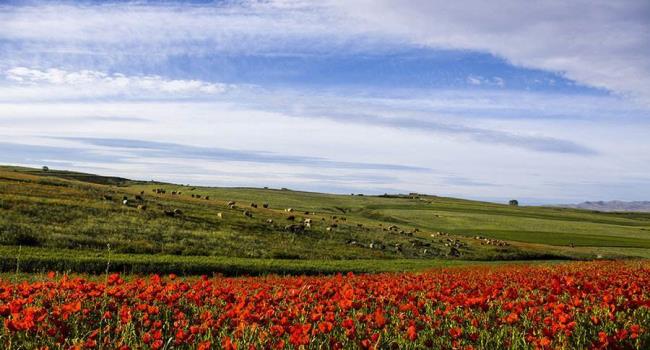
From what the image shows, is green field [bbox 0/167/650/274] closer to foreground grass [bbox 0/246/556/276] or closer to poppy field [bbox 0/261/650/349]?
foreground grass [bbox 0/246/556/276]

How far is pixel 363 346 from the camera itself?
5.70m

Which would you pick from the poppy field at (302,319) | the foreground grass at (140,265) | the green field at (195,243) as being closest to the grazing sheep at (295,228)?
the green field at (195,243)

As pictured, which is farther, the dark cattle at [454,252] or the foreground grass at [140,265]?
the dark cattle at [454,252]

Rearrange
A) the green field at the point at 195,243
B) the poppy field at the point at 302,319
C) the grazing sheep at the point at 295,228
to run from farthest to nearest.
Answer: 1. the grazing sheep at the point at 295,228
2. the green field at the point at 195,243
3. the poppy field at the point at 302,319

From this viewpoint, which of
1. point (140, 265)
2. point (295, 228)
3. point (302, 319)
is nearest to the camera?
point (302, 319)

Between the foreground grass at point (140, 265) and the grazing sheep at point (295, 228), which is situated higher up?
the grazing sheep at point (295, 228)

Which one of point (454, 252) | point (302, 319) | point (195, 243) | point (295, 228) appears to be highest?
point (302, 319)

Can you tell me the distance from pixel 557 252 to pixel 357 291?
56785mm

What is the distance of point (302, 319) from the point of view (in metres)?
6.93

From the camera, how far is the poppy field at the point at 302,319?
20.1 ft

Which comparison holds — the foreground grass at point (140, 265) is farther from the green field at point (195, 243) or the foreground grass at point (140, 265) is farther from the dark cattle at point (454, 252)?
the dark cattle at point (454, 252)

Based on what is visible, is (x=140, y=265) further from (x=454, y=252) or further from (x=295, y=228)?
(x=454, y=252)

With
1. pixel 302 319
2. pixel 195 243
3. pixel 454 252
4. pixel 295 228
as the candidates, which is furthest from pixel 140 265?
pixel 454 252

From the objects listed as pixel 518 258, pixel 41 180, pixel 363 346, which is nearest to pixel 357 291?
pixel 363 346
